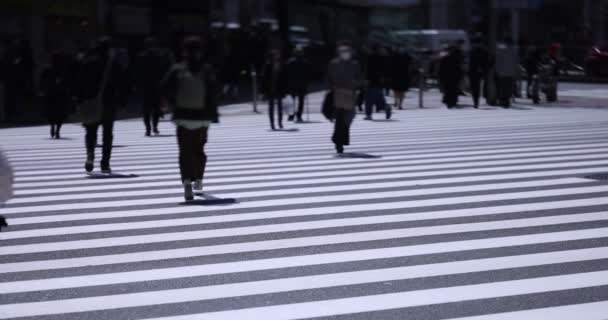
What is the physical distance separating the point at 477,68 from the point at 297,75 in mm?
7775

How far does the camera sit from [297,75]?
22938mm

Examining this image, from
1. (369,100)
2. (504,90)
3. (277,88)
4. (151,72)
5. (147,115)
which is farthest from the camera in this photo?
(504,90)

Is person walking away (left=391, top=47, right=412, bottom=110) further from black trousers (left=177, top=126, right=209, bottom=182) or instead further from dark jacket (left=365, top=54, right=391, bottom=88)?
black trousers (left=177, top=126, right=209, bottom=182)

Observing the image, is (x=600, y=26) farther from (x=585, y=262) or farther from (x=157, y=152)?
(x=585, y=262)

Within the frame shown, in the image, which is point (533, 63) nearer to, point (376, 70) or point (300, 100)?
point (376, 70)

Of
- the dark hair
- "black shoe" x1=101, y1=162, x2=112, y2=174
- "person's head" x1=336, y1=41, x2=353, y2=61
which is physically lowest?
"black shoe" x1=101, y1=162, x2=112, y2=174

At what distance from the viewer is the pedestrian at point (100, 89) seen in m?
13.1

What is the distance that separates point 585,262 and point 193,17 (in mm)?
34880

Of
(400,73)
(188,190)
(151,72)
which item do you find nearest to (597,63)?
(400,73)

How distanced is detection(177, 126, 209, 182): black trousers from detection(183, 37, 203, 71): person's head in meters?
0.65

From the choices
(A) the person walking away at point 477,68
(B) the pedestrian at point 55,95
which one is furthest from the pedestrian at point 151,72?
(A) the person walking away at point 477,68

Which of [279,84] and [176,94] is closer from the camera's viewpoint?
[176,94]

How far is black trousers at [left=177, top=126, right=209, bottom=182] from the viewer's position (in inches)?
424

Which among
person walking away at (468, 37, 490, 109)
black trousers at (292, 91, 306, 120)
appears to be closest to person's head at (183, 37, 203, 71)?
black trousers at (292, 91, 306, 120)
